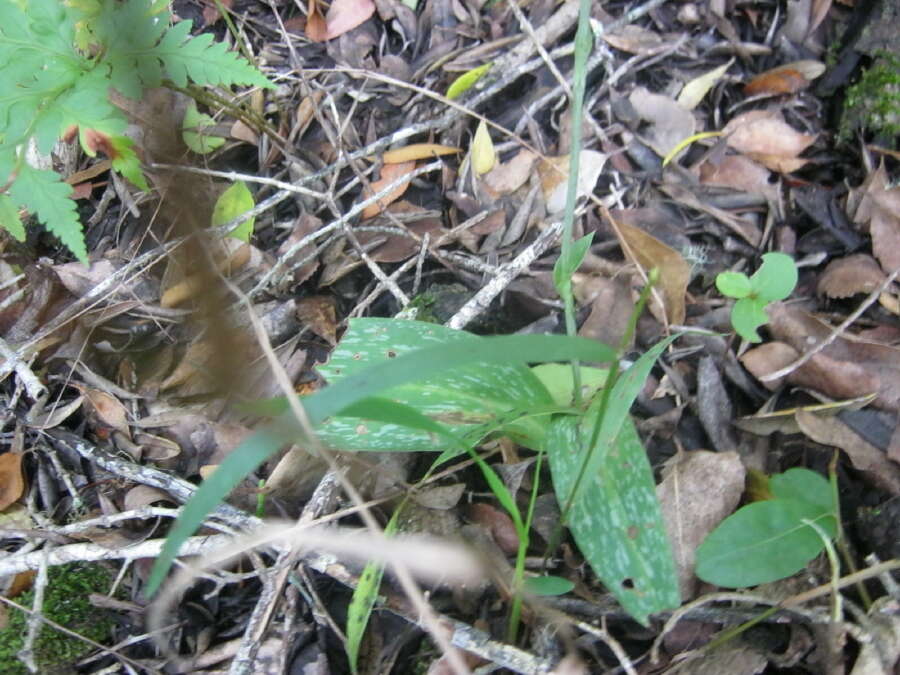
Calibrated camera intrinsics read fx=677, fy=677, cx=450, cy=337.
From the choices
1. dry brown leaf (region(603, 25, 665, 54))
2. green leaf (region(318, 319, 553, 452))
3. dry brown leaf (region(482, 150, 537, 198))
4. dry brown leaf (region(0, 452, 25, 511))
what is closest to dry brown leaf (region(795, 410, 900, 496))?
green leaf (region(318, 319, 553, 452))

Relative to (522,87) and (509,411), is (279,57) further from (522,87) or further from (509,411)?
(509,411)

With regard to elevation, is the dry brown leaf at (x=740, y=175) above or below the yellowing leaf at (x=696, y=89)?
below

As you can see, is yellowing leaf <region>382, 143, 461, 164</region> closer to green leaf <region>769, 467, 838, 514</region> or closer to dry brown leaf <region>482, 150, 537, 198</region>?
dry brown leaf <region>482, 150, 537, 198</region>

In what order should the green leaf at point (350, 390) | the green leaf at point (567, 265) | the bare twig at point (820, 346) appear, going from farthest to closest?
the bare twig at point (820, 346) < the green leaf at point (567, 265) < the green leaf at point (350, 390)

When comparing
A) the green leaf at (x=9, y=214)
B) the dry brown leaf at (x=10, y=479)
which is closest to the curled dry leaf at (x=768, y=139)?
the green leaf at (x=9, y=214)

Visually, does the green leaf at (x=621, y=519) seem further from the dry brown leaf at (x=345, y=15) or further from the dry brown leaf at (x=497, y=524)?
the dry brown leaf at (x=345, y=15)

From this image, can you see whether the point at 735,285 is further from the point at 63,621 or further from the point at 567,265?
the point at 63,621
